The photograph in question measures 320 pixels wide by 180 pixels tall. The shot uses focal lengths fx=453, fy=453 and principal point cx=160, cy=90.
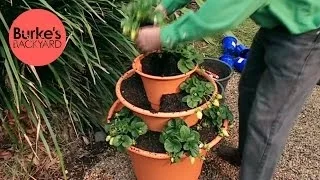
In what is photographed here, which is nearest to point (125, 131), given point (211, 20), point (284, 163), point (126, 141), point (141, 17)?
point (126, 141)

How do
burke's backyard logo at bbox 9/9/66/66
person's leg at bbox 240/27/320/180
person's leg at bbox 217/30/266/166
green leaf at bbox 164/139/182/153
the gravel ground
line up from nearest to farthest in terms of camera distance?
person's leg at bbox 240/27/320/180 → burke's backyard logo at bbox 9/9/66/66 → green leaf at bbox 164/139/182/153 → person's leg at bbox 217/30/266/166 → the gravel ground

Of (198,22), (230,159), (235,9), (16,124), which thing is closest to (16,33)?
(16,124)

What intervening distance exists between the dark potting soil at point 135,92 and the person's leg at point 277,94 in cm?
47

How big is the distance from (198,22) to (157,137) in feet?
2.29

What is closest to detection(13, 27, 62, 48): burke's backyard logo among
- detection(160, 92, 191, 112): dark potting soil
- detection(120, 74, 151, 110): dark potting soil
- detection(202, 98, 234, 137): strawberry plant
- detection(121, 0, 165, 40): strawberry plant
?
detection(121, 0, 165, 40): strawberry plant

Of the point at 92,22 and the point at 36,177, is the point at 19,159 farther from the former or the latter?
the point at 92,22

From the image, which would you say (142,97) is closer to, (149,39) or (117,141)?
(117,141)

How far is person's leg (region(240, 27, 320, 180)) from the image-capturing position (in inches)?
63.3

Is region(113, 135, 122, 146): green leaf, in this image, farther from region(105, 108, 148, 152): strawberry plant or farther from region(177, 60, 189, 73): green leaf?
region(177, 60, 189, 73): green leaf

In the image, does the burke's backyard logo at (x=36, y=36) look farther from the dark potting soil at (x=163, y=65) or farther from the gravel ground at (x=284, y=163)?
the gravel ground at (x=284, y=163)

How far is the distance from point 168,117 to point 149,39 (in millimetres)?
448

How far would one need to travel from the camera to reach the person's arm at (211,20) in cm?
137

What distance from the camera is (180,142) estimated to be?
6.04ft

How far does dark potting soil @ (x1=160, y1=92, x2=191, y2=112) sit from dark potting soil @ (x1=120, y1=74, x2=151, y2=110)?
0.26 ft
